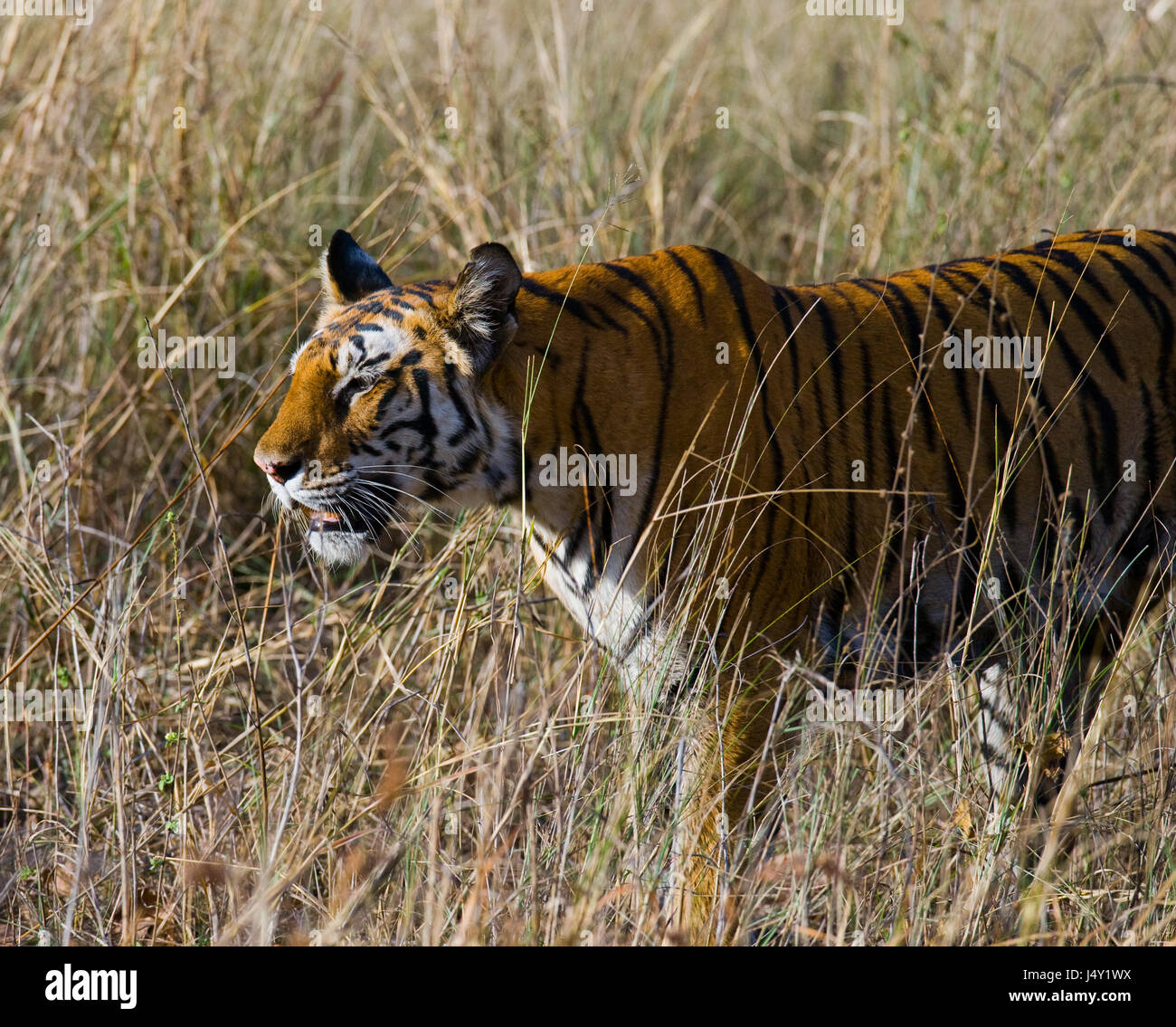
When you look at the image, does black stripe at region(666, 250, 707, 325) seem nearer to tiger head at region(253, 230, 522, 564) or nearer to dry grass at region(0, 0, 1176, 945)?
tiger head at region(253, 230, 522, 564)

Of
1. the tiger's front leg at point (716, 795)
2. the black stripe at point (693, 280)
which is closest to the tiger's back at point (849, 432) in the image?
the black stripe at point (693, 280)

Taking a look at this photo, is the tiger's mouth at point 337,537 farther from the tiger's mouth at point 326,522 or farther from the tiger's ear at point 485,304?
the tiger's ear at point 485,304

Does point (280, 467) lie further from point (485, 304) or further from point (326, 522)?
point (485, 304)

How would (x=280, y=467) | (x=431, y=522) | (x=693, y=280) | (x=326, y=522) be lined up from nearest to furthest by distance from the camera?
1. (x=280, y=467)
2. (x=326, y=522)
3. (x=693, y=280)
4. (x=431, y=522)

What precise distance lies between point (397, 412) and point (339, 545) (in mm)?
348

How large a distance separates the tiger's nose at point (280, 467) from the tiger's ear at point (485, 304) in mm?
433

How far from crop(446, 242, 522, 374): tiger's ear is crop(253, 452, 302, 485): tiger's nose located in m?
0.43

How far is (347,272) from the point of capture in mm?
3199

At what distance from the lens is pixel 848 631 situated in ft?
10.5

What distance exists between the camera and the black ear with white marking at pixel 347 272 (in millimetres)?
3174

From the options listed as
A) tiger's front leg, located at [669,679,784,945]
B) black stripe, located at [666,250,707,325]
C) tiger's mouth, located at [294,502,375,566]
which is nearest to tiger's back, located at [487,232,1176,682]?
black stripe, located at [666,250,707,325]

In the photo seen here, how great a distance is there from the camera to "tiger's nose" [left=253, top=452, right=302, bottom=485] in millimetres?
2848

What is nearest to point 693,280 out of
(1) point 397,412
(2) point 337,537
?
(1) point 397,412
